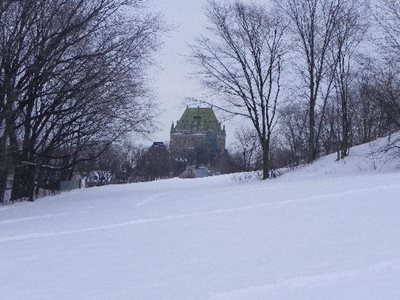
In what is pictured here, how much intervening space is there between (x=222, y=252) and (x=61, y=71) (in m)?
13.1

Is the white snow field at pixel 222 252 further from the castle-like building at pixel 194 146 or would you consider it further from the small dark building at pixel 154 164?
the castle-like building at pixel 194 146

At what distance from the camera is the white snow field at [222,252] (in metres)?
4.63

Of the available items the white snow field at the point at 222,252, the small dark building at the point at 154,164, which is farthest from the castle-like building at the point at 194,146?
the white snow field at the point at 222,252

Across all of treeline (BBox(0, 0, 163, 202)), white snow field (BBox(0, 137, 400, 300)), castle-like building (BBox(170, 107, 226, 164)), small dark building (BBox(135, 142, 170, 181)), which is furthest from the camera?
castle-like building (BBox(170, 107, 226, 164))

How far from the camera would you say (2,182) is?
2255cm

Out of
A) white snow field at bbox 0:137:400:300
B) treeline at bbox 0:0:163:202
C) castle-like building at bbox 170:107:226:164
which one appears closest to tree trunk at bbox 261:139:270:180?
treeline at bbox 0:0:163:202

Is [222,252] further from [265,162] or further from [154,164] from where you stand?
[154,164]

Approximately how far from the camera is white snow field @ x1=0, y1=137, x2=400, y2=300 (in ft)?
15.2

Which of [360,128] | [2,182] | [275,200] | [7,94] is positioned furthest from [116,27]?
[360,128]

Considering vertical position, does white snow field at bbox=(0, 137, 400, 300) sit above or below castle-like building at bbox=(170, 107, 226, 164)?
below

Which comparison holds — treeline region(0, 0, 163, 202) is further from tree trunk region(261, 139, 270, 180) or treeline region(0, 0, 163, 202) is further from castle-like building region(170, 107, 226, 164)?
castle-like building region(170, 107, 226, 164)

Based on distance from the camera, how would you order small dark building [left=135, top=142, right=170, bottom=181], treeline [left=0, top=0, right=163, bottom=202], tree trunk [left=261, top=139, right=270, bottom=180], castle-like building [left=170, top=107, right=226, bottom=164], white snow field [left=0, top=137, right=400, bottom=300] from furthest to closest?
castle-like building [left=170, top=107, right=226, bottom=164]
small dark building [left=135, top=142, right=170, bottom=181]
tree trunk [left=261, top=139, right=270, bottom=180]
treeline [left=0, top=0, right=163, bottom=202]
white snow field [left=0, top=137, right=400, bottom=300]

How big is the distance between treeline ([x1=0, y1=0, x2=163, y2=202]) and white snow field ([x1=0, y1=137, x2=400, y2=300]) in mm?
7443

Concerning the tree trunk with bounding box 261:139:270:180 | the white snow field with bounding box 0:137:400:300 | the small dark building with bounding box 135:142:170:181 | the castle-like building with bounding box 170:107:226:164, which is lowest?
the white snow field with bounding box 0:137:400:300
